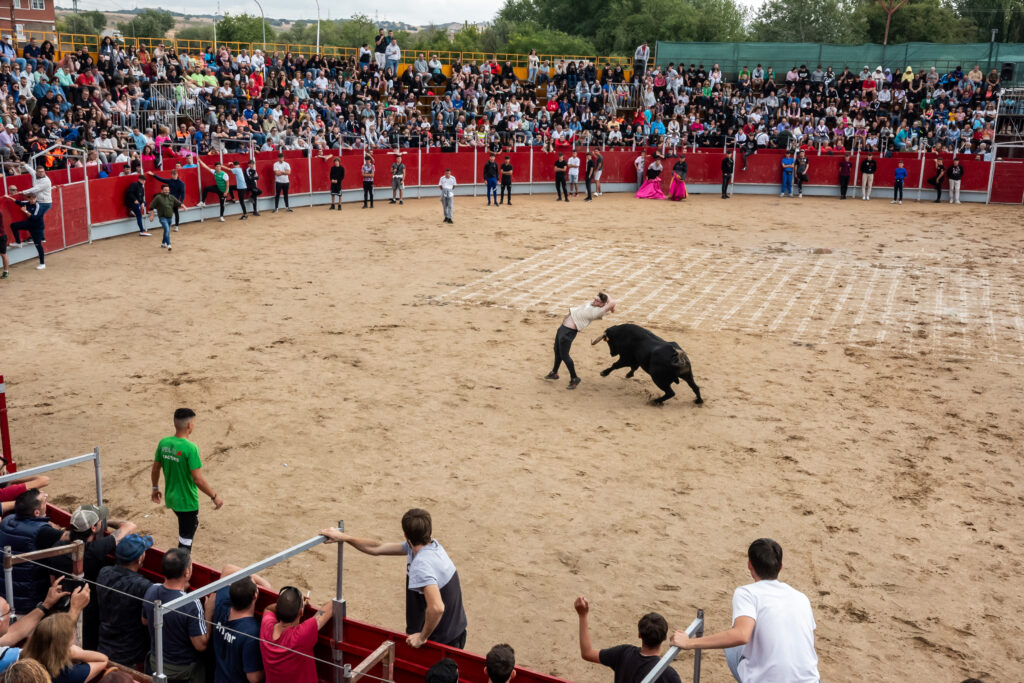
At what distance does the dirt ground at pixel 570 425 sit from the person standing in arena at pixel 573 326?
16.3 inches

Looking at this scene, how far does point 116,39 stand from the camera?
1153 inches

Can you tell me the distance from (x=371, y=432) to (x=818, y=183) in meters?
27.3

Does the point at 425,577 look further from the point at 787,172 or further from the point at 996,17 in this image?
the point at 996,17

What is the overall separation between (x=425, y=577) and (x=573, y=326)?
7.42 m

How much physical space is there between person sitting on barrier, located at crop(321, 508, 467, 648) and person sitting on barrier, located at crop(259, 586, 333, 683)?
515mm

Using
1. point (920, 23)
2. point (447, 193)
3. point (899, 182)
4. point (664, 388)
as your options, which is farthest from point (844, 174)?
point (920, 23)

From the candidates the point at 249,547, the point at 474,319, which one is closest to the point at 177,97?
the point at 474,319

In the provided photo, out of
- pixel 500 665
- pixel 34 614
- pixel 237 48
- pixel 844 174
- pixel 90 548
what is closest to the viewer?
pixel 500 665

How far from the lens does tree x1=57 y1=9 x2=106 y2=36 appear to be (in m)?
112

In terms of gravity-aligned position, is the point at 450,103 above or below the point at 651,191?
above

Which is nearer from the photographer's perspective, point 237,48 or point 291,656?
point 291,656

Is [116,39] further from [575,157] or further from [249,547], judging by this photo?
[249,547]

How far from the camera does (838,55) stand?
4231 centimetres

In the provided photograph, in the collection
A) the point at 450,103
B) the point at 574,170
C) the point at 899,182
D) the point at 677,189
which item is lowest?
the point at 677,189
